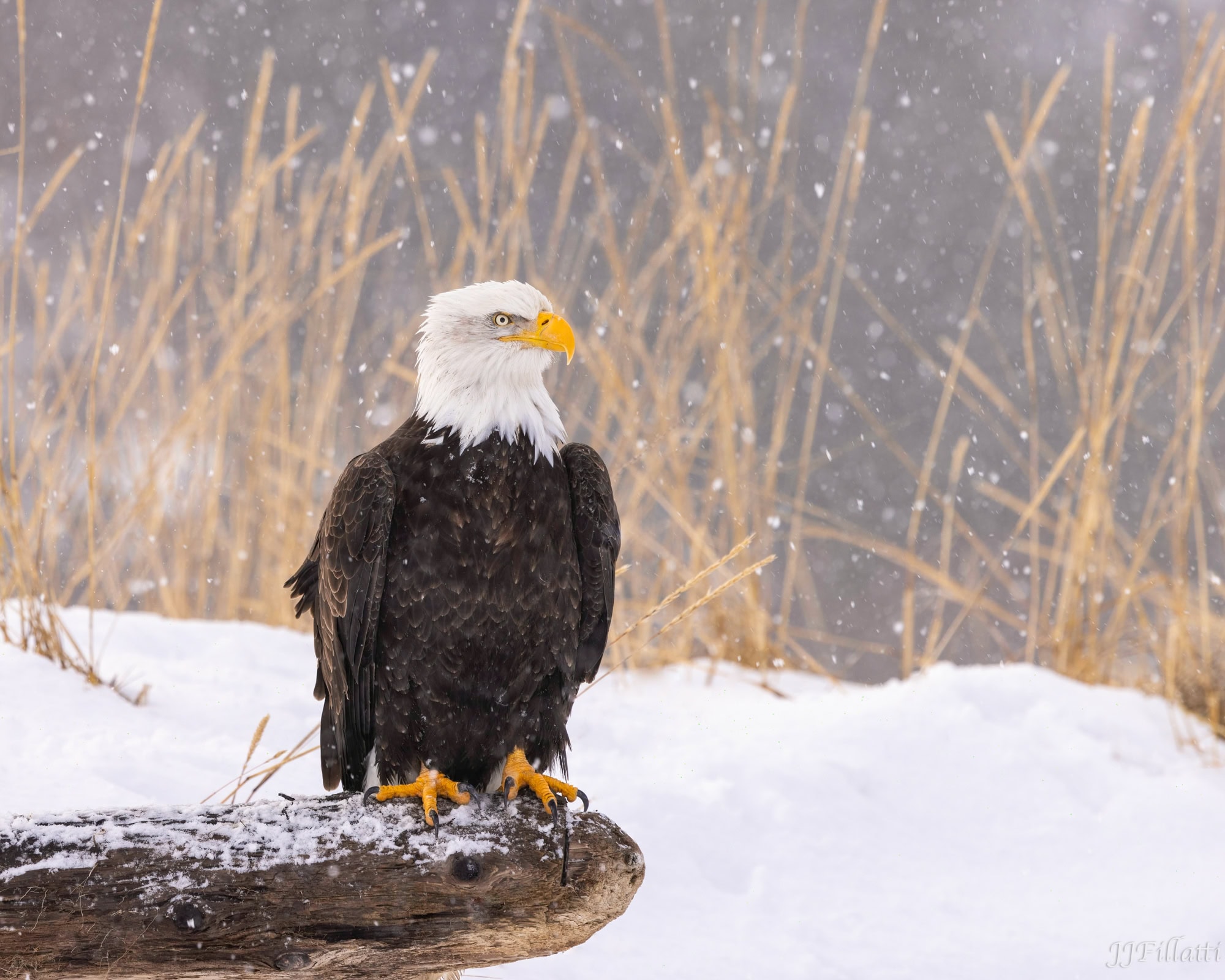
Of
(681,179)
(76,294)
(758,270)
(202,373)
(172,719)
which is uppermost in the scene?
(681,179)

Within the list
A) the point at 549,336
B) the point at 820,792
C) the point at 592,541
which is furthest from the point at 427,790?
the point at 820,792

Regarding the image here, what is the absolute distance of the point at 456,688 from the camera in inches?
99.1

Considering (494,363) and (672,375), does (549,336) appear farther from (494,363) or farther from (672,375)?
(672,375)

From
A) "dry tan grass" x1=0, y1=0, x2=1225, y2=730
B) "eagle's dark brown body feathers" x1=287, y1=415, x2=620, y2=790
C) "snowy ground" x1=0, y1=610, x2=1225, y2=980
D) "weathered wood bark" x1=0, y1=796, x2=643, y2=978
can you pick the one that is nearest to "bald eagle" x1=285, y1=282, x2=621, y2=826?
"eagle's dark brown body feathers" x1=287, y1=415, x2=620, y2=790

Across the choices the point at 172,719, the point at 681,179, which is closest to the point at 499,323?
the point at 172,719

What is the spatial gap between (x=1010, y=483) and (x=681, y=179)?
21.4ft

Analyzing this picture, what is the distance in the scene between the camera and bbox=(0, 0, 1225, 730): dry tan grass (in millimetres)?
4230

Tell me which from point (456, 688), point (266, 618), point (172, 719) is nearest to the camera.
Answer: point (456, 688)

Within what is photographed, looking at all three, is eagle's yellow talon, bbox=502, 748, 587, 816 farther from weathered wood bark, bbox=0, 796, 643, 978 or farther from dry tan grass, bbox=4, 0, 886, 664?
dry tan grass, bbox=4, 0, 886, 664

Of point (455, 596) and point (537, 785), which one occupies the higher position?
point (455, 596)

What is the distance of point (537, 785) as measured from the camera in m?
2.42

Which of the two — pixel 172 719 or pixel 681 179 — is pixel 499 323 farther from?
pixel 681 179

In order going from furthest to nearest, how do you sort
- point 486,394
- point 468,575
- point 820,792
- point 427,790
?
point 820,792 < point 486,394 < point 468,575 < point 427,790

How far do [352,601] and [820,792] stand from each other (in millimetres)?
1827
